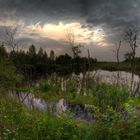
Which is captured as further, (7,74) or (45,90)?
(45,90)

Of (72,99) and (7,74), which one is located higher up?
(7,74)

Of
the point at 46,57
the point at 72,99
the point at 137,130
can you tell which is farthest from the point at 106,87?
the point at 46,57

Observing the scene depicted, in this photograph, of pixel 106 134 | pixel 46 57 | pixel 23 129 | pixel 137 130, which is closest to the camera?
pixel 137 130

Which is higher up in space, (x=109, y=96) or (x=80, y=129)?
(x=80, y=129)

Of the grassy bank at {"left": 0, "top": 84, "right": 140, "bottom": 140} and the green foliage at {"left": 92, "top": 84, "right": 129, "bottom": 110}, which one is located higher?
the grassy bank at {"left": 0, "top": 84, "right": 140, "bottom": 140}

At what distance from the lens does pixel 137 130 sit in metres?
9.01

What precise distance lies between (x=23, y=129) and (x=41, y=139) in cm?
81

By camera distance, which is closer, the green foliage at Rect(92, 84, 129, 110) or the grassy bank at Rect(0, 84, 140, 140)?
the grassy bank at Rect(0, 84, 140, 140)

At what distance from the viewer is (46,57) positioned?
11331cm

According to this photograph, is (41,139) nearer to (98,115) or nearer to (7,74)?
(98,115)

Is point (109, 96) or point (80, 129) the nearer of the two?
point (80, 129)

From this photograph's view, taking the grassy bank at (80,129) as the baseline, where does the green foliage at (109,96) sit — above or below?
below

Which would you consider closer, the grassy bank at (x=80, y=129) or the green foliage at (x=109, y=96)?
the grassy bank at (x=80, y=129)

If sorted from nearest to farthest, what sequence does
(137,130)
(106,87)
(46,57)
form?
(137,130)
(106,87)
(46,57)
